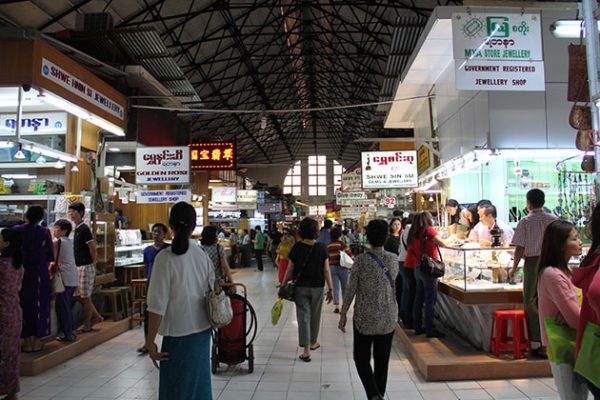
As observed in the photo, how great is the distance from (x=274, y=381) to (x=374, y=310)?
1590mm

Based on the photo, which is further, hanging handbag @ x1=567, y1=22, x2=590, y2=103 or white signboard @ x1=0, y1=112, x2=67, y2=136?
white signboard @ x1=0, y1=112, x2=67, y2=136

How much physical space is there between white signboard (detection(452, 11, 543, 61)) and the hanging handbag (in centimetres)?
43

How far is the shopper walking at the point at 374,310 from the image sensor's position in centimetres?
326

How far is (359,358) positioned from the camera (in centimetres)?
331

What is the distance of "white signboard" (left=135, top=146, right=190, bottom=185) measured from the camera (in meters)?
8.44

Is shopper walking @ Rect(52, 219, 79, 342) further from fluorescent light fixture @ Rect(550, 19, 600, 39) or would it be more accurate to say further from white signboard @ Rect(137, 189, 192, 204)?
fluorescent light fixture @ Rect(550, 19, 600, 39)

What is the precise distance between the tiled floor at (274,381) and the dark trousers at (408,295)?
40 cm

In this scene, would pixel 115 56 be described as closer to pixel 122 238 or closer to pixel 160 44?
pixel 160 44

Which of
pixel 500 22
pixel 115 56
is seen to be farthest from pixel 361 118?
pixel 500 22

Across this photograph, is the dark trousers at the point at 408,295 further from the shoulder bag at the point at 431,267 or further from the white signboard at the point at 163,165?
the white signboard at the point at 163,165

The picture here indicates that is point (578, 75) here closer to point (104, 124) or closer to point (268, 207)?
point (104, 124)

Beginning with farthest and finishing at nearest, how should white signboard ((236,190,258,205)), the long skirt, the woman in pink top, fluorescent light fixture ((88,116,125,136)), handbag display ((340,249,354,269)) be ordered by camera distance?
white signboard ((236,190,258,205)) → handbag display ((340,249,354,269)) → fluorescent light fixture ((88,116,125,136)) → the long skirt → the woman in pink top

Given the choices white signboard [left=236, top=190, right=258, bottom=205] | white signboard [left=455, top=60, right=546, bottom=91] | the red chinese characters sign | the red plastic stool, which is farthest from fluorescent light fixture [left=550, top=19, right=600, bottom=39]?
white signboard [left=236, top=190, right=258, bottom=205]

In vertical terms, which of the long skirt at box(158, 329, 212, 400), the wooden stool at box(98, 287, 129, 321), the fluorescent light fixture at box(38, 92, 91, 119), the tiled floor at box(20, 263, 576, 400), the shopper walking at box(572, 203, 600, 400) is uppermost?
the fluorescent light fixture at box(38, 92, 91, 119)
